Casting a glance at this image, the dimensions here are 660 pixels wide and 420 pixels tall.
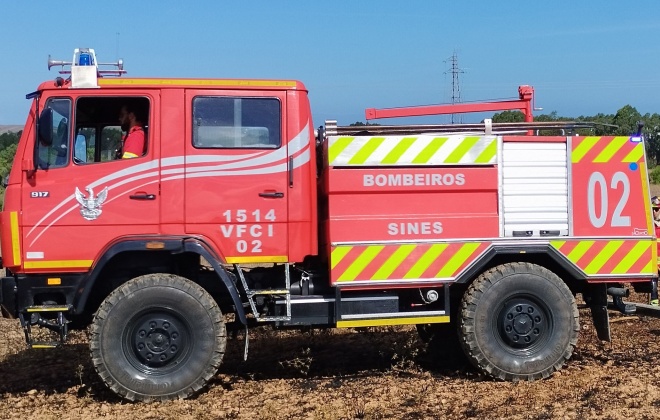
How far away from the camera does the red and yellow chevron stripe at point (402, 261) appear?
6.60m

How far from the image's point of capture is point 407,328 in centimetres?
948

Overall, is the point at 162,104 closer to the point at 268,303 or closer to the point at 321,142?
the point at 321,142

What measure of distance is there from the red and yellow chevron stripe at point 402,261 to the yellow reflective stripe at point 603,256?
3.20 feet

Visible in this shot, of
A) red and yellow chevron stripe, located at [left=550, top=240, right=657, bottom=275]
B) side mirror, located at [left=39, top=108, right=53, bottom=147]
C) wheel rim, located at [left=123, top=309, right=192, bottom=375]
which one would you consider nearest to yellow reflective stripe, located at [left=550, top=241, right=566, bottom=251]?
red and yellow chevron stripe, located at [left=550, top=240, right=657, bottom=275]

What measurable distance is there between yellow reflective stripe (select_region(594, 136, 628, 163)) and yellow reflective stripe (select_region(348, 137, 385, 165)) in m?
1.96

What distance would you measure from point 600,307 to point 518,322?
911 millimetres

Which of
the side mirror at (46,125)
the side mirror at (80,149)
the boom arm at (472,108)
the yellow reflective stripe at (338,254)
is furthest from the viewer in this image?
the boom arm at (472,108)

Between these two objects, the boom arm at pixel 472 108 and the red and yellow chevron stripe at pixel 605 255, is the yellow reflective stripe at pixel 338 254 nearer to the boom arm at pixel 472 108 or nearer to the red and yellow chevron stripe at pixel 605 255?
the red and yellow chevron stripe at pixel 605 255

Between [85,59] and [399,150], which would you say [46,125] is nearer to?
[85,59]

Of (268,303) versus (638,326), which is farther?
(638,326)

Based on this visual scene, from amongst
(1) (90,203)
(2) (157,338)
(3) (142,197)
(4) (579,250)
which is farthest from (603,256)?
(1) (90,203)

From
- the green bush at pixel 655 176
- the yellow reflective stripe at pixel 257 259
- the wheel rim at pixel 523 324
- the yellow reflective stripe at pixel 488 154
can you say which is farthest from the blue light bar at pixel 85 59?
the green bush at pixel 655 176

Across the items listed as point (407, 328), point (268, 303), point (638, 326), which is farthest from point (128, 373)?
point (638, 326)

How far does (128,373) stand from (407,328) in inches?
161
